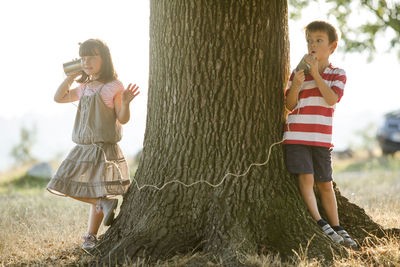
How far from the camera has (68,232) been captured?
14.5ft

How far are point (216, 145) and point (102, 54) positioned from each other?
129 cm

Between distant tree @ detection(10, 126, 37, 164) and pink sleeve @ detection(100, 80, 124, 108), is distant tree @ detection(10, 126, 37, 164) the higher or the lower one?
the lower one

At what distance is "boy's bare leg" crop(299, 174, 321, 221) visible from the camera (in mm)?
3600

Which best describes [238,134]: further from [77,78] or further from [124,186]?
[77,78]

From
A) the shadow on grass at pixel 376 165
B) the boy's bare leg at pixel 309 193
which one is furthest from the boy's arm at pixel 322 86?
the shadow on grass at pixel 376 165

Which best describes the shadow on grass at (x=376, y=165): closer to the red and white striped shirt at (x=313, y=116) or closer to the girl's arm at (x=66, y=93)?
the red and white striped shirt at (x=313, y=116)

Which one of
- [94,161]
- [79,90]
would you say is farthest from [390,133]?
[94,161]

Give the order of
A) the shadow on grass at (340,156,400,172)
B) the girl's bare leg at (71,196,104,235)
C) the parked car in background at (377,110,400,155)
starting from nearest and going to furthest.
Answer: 1. the girl's bare leg at (71,196,104,235)
2. the shadow on grass at (340,156,400,172)
3. the parked car in background at (377,110,400,155)

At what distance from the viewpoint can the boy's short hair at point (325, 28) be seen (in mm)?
3703

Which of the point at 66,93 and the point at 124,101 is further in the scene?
the point at 66,93

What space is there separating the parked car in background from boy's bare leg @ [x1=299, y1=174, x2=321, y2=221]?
371 inches

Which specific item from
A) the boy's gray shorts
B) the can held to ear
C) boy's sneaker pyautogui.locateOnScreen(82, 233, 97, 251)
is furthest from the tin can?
boy's sneaker pyautogui.locateOnScreen(82, 233, 97, 251)

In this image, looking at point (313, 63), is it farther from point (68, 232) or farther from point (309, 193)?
point (68, 232)

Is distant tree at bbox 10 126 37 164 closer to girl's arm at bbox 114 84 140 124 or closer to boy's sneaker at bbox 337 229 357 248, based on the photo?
girl's arm at bbox 114 84 140 124
